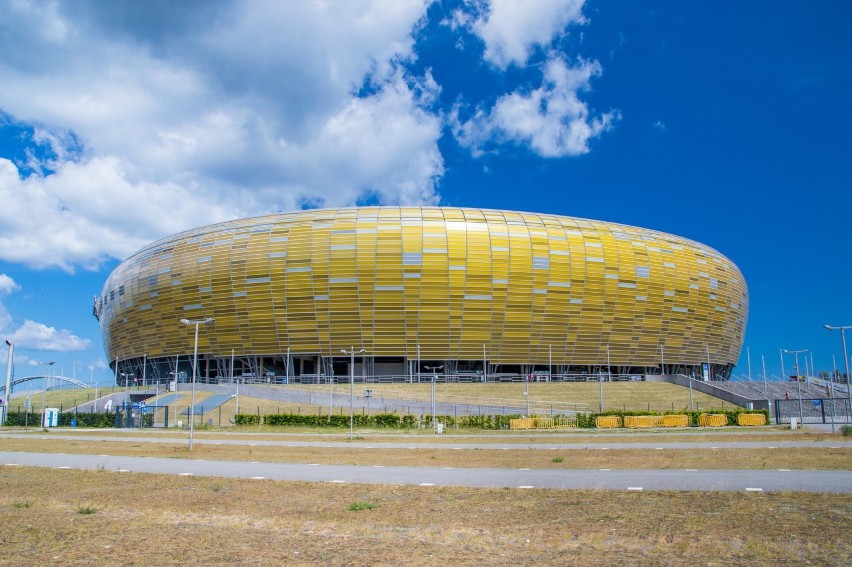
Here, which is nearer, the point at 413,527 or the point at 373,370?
the point at 413,527

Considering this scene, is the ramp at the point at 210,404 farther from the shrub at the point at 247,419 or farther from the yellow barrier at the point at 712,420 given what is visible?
the yellow barrier at the point at 712,420

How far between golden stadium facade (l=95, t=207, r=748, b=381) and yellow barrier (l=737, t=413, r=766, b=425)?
3572 cm

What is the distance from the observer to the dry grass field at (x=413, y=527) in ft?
31.1

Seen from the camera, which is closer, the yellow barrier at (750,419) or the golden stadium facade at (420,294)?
the yellow barrier at (750,419)

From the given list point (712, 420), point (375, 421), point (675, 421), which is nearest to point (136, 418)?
point (375, 421)

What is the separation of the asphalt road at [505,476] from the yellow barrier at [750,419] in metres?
32.1

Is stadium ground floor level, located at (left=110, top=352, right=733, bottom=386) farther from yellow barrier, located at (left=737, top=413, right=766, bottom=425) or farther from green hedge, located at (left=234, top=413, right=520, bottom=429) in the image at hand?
yellow barrier, located at (left=737, top=413, right=766, bottom=425)

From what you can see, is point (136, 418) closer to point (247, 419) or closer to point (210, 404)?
point (210, 404)

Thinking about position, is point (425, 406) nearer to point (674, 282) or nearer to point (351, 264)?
point (351, 264)

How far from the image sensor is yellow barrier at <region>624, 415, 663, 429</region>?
48625mm

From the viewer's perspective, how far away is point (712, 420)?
48.7m

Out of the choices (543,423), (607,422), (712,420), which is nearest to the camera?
(712,420)

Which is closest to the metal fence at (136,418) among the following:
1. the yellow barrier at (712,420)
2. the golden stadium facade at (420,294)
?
the golden stadium facade at (420,294)

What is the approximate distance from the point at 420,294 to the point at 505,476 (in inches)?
2407
